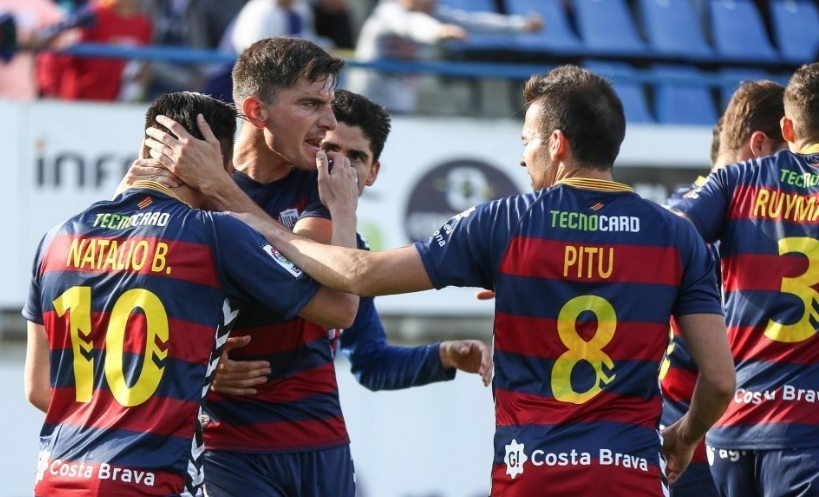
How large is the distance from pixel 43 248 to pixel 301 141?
1.03m

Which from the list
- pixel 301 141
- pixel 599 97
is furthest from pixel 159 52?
pixel 599 97

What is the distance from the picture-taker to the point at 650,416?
3.89 meters

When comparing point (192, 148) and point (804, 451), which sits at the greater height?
point (192, 148)

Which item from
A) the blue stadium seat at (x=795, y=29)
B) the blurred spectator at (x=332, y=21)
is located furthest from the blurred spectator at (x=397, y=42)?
the blue stadium seat at (x=795, y=29)

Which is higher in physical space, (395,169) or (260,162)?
(395,169)

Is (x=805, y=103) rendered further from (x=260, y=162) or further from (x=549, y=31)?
(x=549, y=31)

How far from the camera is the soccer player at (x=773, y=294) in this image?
15.4 feet

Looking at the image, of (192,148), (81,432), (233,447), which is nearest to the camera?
(81,432)

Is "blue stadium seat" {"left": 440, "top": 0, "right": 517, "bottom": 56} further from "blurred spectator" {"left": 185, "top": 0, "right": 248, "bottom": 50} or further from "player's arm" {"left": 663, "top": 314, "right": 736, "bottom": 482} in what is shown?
"player's arm" {"left": 663, "top": 314, "right": 736, "bottom": 482}

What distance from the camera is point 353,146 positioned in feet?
16.7

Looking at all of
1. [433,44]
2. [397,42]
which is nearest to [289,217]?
[397,42]

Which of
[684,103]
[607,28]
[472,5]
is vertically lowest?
[684,103]

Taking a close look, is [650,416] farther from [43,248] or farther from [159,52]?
[159,52]

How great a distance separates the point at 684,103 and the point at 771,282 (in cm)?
740
